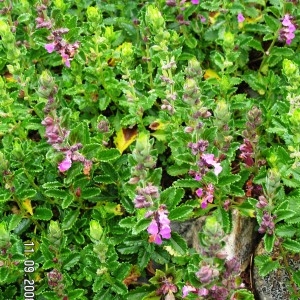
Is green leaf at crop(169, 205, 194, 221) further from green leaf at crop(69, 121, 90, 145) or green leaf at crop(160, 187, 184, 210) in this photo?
green leaf at crop(69, 121, 90, 145)

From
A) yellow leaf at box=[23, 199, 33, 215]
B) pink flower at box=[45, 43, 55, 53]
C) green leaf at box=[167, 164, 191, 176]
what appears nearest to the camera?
green leaf at box=[167, 164, 191, 176]

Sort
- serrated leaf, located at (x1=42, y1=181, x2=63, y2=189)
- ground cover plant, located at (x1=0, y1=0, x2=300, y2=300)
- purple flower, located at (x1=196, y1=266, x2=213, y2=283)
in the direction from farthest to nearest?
serrated leaf, located at (x1=42, y1=181, x2=63, y2=189)
ground cover plant, located at (x1=0, y1=0, x2=300, y2=300)
purple flower, located at (x1=196, y1=266, x2=213, y2=283)

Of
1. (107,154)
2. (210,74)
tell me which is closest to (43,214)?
(107,154)

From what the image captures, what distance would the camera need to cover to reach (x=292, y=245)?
355 centimetres

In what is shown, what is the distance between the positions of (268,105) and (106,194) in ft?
4.96

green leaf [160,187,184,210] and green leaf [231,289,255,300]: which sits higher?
green leaf [160,187,184,210]

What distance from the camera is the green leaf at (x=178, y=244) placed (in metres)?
3.63

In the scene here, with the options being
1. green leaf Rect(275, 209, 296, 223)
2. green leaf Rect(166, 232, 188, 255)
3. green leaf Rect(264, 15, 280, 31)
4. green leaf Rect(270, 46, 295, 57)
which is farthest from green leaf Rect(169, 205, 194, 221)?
green leaf Rect(264, 15, 280, 31)

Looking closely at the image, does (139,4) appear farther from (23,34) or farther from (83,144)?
(83,144)

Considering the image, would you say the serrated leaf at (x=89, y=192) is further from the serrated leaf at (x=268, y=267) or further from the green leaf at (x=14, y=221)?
the serrated leaf at (x=268, y=267)

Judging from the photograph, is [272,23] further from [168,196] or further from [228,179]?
[168,196]

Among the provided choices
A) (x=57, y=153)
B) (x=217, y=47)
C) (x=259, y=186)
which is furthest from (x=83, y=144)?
(x=217, y=47)

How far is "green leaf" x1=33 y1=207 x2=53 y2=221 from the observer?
13.2ft

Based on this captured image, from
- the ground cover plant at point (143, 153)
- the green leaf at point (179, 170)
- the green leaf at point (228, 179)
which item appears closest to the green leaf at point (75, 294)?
the ground cover plant at point (143, 153)
